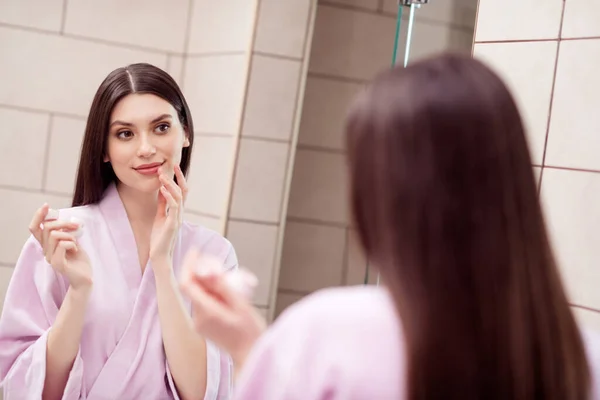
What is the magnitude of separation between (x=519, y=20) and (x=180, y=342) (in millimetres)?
847

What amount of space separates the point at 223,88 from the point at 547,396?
174cm

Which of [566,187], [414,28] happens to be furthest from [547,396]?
[414,28]

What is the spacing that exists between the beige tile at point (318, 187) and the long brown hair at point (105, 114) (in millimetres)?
774

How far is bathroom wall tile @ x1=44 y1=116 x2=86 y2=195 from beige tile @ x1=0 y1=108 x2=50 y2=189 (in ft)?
0.08

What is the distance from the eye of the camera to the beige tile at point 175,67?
236 cm

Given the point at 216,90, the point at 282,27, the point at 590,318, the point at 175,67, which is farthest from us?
the point at 175,67

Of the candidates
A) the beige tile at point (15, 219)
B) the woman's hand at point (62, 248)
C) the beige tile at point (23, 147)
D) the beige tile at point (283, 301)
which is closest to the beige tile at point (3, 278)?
the beige tile at point (15, 219)

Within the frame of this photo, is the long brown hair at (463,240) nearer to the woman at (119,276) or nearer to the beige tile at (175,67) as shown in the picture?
the woman at (119,276)

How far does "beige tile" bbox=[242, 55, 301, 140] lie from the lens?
83.2 inches

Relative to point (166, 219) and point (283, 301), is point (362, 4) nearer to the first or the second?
point (283, 301)

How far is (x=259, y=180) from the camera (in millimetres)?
2148

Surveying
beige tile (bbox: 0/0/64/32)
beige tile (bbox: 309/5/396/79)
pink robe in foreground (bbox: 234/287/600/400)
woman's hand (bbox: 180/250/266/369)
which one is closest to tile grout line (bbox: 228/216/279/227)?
beige tile (bbox: 309/5/396/79)

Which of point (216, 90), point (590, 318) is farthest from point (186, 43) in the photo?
point (590, 318)

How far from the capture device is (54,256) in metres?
1.28
